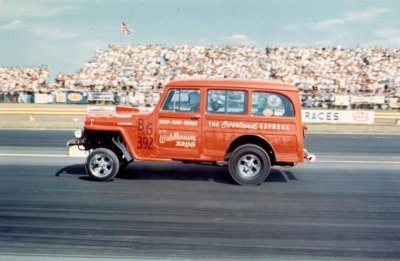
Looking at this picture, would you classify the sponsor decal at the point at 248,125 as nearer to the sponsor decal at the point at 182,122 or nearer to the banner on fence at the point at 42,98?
the sponsor decal at the point at 182,122

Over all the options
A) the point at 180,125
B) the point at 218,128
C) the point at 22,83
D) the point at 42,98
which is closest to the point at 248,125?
the point at 218,128

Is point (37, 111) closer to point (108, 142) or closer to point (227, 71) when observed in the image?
point (108, 142)

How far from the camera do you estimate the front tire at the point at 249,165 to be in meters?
8.59

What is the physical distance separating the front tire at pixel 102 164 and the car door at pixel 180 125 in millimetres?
855

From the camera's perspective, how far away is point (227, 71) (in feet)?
127

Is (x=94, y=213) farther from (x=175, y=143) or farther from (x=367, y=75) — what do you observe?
(x=367, y=75)

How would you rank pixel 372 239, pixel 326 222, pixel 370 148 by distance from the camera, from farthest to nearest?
1. pixel 370 148
2. pixel 326 222
3. pixel 372 239

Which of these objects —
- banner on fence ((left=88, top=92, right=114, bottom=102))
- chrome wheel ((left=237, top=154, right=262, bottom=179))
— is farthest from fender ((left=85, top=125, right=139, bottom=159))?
banner on fence ((left=88, top=92, right=114, bottom=102))

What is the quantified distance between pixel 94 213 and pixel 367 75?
33.8 metres

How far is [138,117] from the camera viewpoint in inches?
345

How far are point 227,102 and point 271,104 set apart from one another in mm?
801

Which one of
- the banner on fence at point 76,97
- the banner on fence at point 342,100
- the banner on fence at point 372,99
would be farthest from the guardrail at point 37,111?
the banner on fence at point 372,99

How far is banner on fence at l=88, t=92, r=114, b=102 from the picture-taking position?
3566 cm

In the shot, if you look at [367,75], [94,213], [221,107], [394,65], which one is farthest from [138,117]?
[394,65]
